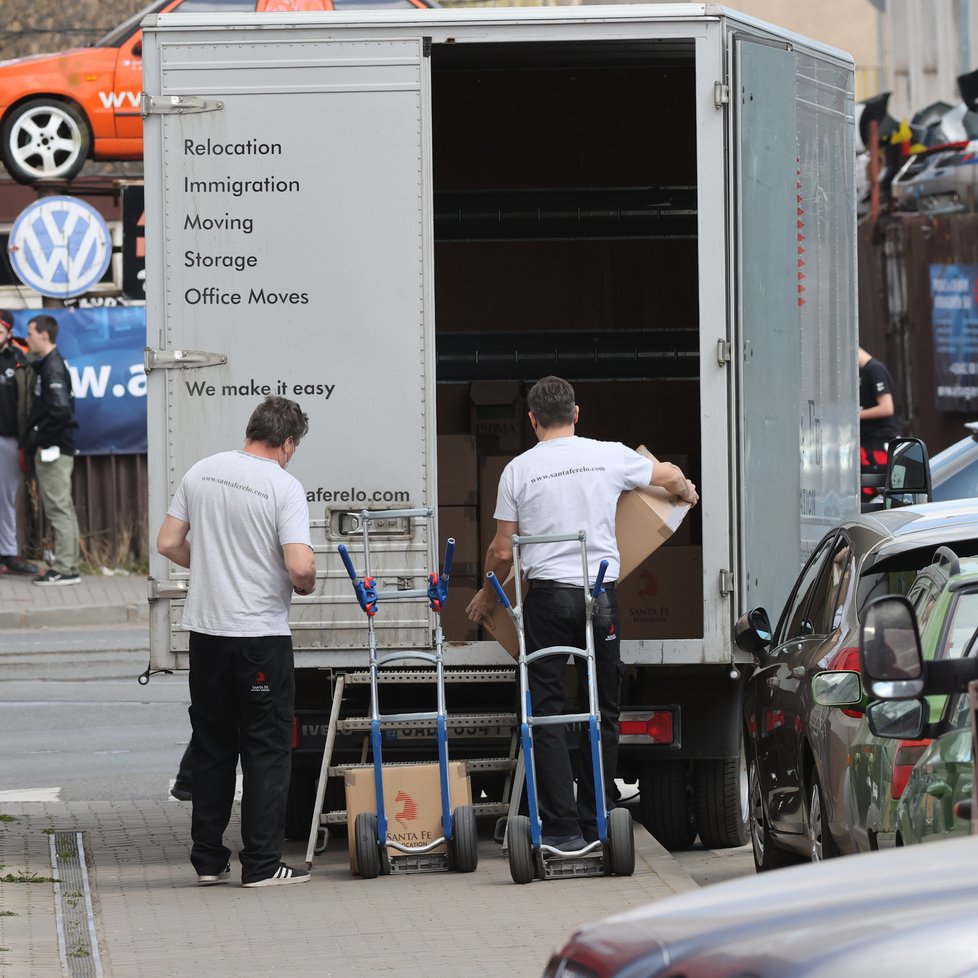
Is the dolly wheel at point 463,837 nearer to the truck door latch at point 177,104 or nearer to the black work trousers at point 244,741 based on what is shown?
the black work trousers at point 244,741

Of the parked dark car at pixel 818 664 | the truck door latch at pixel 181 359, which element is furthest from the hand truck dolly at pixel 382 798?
the parked dark car at pixel 818 664

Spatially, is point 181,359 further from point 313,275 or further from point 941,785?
point 941,785

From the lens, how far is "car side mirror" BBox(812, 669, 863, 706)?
6.61 meters

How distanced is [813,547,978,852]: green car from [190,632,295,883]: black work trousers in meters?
2.48

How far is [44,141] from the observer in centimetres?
2192

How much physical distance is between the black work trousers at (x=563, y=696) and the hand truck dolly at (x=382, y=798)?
1.13 feet

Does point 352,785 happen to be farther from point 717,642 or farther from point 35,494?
point 35,494

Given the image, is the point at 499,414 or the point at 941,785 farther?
the point at 499,414

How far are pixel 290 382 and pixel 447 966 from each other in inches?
110

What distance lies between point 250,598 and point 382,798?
3.07 feet

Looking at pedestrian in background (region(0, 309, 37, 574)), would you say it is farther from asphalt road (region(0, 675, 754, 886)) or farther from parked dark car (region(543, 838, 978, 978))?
parked dark car (region(543, 838, 978, 978))

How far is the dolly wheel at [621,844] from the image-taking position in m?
8.06

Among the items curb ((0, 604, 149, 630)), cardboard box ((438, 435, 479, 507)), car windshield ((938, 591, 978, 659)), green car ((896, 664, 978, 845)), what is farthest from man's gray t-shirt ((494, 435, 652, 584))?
curb ((0, 604, 149, 630))

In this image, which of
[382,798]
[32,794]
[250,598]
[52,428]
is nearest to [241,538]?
[250,598]
